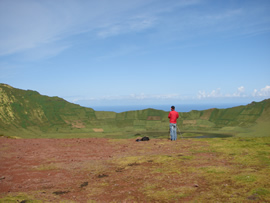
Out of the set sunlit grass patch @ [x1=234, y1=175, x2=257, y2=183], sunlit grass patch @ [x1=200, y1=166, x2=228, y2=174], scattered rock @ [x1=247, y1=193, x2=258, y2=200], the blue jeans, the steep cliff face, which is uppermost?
the steep cliff face

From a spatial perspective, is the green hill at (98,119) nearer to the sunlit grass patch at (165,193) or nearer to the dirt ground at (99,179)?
the dirt ground at (99,179)

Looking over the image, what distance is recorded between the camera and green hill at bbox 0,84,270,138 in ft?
328

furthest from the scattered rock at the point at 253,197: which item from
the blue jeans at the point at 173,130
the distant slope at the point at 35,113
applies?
the distant slope at the point at 35,113

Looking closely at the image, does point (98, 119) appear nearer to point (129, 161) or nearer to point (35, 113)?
point (35, 113)

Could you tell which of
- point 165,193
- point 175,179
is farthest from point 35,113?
point 165,193

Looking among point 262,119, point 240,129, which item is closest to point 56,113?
point 240,129

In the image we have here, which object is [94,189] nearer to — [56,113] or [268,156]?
[268,156]

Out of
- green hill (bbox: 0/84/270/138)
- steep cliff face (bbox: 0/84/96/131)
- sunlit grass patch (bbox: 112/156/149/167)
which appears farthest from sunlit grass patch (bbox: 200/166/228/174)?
steep cliff face (bbox: 0/84/96/131)

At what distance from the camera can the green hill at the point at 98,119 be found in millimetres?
99938

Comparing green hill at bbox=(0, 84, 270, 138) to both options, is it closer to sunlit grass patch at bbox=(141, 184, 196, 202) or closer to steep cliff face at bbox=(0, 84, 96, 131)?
steep cliff face at bbox=(0, 84, 96, 131)

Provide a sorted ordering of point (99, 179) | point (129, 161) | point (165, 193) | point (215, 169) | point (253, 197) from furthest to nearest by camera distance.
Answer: point (129, 161) → point (99, 179) → point (215, 169) → point (165, 193) → point (253, 197)

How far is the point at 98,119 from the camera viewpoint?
12450cm

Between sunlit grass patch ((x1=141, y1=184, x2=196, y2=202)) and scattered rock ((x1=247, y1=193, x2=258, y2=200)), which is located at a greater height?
scattered rock ((x1=247, y1=193, x2=258, y2=200))

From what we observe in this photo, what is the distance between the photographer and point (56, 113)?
120062mm
